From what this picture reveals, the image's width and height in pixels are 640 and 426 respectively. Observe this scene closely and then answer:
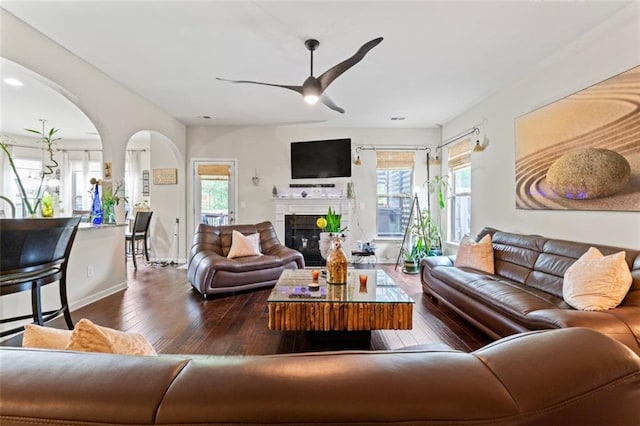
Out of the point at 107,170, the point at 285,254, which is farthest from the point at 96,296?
the point at 285,254

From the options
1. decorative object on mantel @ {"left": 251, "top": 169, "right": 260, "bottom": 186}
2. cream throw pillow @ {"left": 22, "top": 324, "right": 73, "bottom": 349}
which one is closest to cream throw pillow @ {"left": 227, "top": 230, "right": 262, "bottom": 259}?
decorative object on mantel @ {"left": 251, "top": 169, "right": 260, "bottom": 186}

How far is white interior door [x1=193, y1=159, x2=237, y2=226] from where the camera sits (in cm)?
621

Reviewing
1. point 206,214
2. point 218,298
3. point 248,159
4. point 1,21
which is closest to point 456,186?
point 248,159

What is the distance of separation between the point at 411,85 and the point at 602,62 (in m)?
1.91

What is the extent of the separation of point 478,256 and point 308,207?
333cm

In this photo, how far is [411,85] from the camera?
4.09 meters

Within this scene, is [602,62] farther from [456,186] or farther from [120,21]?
[120,21]

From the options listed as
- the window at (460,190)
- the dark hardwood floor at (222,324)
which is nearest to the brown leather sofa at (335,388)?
the dark hardwood floor at (222,324)

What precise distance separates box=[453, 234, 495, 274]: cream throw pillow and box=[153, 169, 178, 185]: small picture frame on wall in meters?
5.24

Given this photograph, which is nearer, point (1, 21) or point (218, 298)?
point (1, 21)

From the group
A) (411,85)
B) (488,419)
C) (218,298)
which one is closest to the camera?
(488,419)

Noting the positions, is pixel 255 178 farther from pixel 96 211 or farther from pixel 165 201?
pixel 96 211

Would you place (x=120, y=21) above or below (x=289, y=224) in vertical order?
above

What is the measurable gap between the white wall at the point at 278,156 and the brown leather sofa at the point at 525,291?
2546 millimetres
